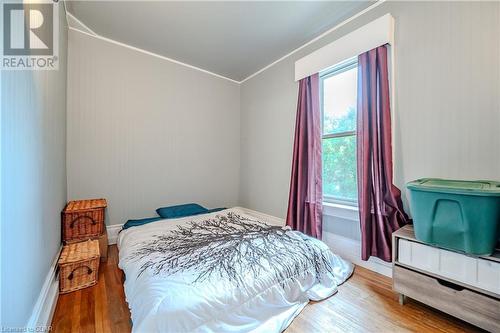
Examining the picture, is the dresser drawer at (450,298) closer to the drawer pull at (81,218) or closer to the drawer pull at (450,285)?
the drawer pull at (450,285)

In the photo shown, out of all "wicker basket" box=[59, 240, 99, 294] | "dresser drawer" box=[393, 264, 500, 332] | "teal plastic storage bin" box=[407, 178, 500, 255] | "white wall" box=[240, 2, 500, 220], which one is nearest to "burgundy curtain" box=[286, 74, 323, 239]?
"white wall" box=[240, 2, 500, 220]

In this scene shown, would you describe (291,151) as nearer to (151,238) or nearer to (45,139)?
(151,238)

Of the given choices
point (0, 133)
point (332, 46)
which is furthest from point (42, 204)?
point (332, 46)

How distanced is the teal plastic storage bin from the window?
2.75ft

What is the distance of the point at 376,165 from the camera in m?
1.91

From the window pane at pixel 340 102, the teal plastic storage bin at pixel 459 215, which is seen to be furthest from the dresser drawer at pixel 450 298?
the window pane at pixel 340 102

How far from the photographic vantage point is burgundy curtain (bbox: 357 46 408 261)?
1.85 meters

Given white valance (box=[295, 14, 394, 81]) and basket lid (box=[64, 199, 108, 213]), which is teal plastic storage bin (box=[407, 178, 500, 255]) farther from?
basket lid (box=[64, 199, 108, 213])

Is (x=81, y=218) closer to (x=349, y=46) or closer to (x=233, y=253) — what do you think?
(x=233, y=253)

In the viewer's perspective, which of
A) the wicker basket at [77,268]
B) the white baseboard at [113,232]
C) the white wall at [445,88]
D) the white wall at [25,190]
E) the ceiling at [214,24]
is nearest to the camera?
the white wall at [25,190]

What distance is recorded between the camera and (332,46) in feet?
7.50

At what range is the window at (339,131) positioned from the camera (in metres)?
2.29

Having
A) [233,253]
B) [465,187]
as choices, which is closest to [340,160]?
[465,187]

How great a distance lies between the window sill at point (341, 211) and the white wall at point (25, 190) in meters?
2.44
